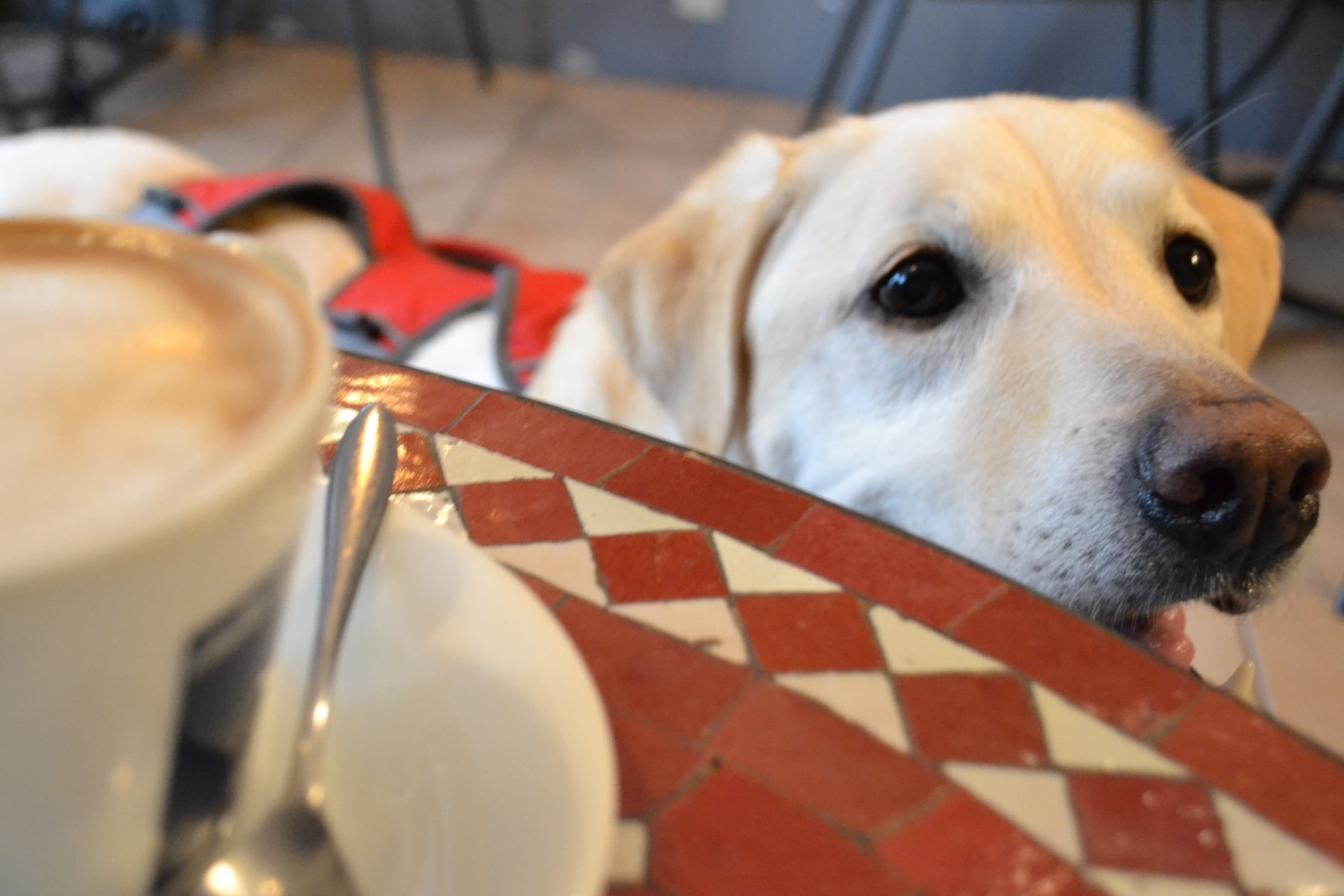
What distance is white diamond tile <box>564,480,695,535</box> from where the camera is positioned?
1.63 ft

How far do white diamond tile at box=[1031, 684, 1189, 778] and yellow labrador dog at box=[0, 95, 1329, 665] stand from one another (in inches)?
13.2

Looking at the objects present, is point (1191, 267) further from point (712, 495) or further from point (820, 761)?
point (820, 761)

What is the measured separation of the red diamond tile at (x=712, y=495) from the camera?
500 millimetres

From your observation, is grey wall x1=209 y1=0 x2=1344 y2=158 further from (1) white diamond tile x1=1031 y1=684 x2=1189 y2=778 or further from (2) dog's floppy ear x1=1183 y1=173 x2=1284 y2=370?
(1) white diamond tile x1=1031 y1=684 x2=1189 y2=778

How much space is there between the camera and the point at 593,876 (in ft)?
0.96

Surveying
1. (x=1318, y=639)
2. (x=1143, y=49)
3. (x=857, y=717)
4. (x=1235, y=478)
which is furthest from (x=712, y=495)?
(x=1143, y=49)

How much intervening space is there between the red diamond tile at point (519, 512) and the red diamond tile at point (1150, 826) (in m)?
0.26

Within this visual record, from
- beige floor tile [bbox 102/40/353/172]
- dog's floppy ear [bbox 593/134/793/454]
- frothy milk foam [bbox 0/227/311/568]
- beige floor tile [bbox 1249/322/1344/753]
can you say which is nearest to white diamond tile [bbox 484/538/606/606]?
frothy milk foam [bbox 0/227/311/568]

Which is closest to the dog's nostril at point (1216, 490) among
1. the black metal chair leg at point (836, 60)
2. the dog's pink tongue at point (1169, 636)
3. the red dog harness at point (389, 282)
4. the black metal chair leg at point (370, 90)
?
the dog's pink tongue at point (1169, 636)

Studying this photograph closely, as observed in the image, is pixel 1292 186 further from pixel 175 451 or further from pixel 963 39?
pixel 175 451

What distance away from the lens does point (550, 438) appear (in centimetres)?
56

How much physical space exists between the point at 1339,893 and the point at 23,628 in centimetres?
42

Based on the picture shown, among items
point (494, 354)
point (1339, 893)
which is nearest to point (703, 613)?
point (1339, 893)

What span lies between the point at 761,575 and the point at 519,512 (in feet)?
0.44
